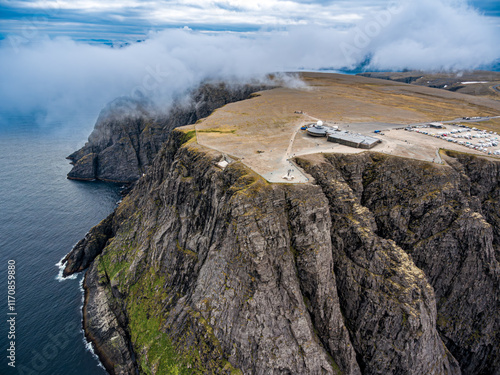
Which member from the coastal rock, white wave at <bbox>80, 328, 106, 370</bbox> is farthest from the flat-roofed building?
the coastal rock

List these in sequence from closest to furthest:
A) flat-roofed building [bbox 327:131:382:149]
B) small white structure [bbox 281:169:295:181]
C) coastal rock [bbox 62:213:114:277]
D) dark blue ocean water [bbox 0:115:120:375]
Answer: small white structure [bbox 281:169:295:181] → dark blue ocean water [bbox 0:115:120:375] → flat-roofed building [bbox 327:131:382:149] → coastal rock [bbox 62:213:114:277]

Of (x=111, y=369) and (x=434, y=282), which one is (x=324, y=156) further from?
(x=111, y=369)

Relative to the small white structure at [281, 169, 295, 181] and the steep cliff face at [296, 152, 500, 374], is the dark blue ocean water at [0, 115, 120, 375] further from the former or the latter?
the steep cliff face at [296, 152, 500, 374]

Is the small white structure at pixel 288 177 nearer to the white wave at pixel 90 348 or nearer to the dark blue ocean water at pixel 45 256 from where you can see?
the white wave at pixel 90 348

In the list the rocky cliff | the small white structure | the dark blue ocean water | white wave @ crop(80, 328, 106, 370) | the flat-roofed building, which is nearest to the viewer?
the rocky cliff

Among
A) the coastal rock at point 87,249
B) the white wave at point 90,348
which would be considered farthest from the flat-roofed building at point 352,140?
the coastal rock at point 87,249

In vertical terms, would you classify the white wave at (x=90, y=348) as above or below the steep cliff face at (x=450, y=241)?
below

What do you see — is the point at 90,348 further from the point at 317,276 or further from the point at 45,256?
the point at 317,276
